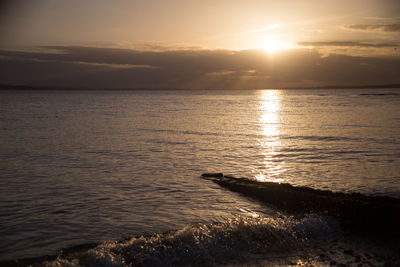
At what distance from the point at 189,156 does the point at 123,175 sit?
5183 millimetres

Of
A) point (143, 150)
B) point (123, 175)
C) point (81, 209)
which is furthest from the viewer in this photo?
point (143, 150)

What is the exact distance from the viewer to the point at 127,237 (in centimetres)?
827

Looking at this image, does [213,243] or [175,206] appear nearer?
[213,243]

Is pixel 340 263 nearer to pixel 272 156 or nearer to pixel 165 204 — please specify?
pixel 165 204

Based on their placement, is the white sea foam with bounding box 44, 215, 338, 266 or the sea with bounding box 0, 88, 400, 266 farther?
the sea with bounding box 0, 88, 400, 266

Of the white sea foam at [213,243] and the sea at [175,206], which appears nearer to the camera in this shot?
the white sea foam at [213,243]

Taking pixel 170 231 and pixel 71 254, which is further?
pixel 170 231

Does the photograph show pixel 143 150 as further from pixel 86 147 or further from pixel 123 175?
pixel 123 175

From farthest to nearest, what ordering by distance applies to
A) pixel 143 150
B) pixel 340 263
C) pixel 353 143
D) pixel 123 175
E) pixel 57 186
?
pixel 353 143, pixel 143 150, pixel 123 175, pixel 57 186, pixel 340 263

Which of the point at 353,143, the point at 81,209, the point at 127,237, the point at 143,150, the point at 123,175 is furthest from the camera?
the point at 353,143

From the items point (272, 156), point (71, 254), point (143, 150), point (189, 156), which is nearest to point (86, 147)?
point (143, 150)

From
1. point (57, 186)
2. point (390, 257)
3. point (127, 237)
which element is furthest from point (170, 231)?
point (57, 186)

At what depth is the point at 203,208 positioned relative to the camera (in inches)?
409

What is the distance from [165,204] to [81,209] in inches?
101
